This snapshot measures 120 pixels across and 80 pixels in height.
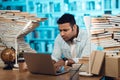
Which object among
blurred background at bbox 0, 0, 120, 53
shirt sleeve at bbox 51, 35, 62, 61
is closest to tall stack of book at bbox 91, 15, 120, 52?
shirt sleeve at bbox 51, 35, 62, 61

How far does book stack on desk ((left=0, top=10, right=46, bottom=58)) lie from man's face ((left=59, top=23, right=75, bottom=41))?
56 cm

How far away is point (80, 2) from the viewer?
4305mm

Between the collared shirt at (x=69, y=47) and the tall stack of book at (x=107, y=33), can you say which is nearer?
the tall stack of book at (x=107, y=33)

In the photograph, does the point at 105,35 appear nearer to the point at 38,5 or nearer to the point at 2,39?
the point at 2,39

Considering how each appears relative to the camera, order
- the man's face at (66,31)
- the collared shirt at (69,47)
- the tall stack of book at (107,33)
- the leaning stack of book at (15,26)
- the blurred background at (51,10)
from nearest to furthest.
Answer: the tall stack of book at (107,33) < the leaning stack of book at (15,26) < the man's face at (66,31) < the collared shirt at (69,47) < the blurred background at (51,10)

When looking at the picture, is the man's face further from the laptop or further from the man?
the laptop

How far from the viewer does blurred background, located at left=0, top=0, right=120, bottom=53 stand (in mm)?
4250

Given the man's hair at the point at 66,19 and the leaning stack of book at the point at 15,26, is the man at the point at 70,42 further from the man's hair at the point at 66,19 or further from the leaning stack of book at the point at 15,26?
the leaning stack of book at the point at 15,26

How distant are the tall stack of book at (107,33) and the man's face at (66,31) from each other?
118cm

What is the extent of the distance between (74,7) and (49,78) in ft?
8.78

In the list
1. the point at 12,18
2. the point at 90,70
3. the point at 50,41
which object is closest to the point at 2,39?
the point at 12,18

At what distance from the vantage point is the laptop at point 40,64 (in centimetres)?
189

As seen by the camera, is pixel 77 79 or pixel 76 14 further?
pixel 76 14

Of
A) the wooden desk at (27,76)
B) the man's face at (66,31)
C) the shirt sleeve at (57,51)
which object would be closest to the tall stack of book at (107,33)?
the wooden desk at (27,76)
